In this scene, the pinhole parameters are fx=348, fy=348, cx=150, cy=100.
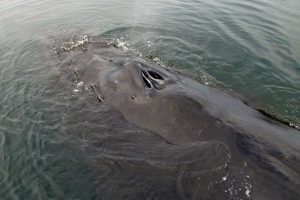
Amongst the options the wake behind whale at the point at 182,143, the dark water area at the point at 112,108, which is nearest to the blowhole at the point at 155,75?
the wake behind whale at the point at 182,143

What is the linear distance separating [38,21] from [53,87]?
352 inches

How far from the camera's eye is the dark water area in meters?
7.27

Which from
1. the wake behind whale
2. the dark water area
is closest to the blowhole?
the wake behind whale

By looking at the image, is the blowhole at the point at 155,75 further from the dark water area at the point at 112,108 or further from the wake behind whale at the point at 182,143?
the dark water area at the point at 112,108

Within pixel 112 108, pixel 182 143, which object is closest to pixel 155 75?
pixel 112 108

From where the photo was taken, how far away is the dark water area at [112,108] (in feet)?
23.9

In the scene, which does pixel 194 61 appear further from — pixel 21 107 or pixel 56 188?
pixel 56 188

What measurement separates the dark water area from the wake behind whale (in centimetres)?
3

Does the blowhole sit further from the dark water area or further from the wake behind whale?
the dark water area

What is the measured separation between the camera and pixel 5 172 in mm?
8086

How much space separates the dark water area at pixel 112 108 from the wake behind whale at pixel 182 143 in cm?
3

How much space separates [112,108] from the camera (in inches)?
353

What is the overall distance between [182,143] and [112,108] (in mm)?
2445

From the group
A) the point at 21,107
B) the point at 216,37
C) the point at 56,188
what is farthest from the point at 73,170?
the point at 216,37
